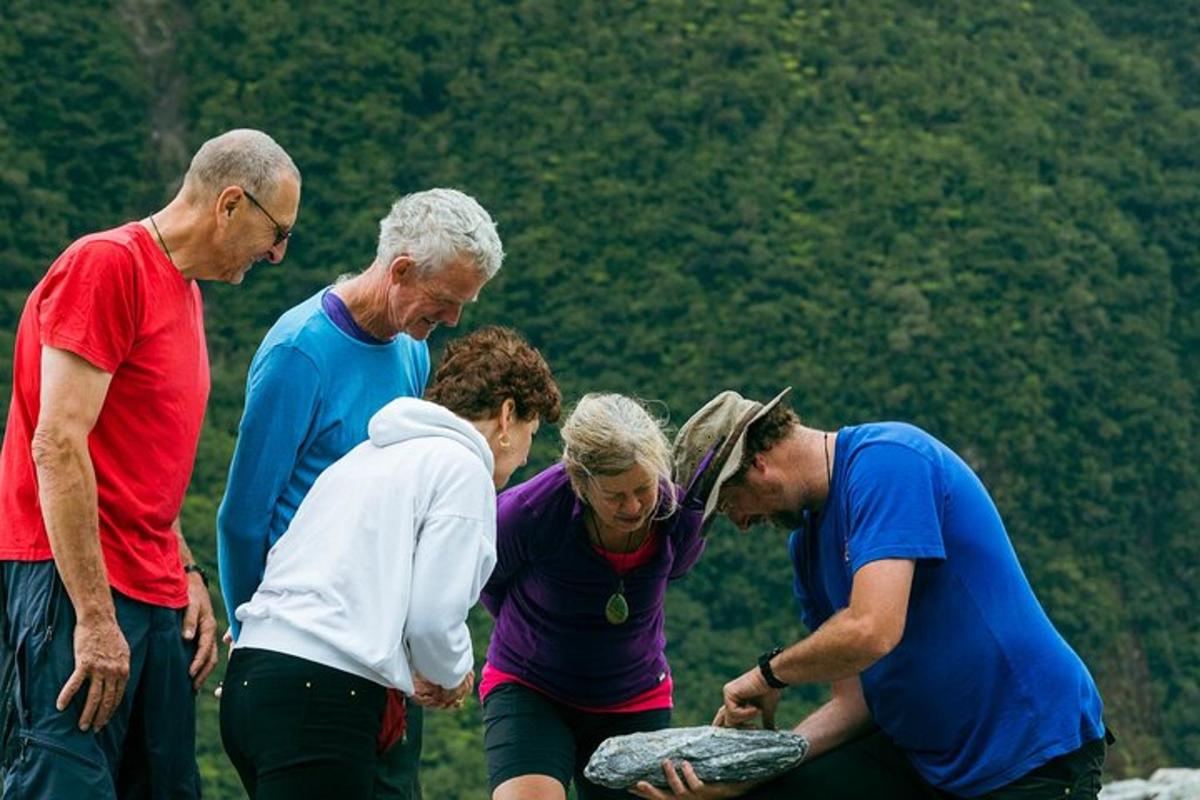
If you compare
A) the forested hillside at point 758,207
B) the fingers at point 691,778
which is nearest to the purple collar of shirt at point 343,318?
the fingers at point 691,778

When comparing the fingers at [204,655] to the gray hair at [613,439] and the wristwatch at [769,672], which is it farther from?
Answer: the wristwatch at [769,672]

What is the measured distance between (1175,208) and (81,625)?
25.8m

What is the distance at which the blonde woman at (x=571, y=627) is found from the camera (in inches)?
187

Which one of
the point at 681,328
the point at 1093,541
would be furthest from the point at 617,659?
the point at 1093,541

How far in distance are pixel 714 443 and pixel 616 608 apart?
61 centimetres

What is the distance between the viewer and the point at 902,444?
13.5ft

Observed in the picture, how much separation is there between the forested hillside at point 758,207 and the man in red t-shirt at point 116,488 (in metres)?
19.8

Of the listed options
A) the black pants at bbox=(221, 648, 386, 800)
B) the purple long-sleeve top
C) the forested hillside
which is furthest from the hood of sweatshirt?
the forested hillside

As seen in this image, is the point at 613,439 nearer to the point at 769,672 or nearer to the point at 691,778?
the point at 769,672

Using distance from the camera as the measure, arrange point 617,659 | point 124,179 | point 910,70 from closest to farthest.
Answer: point 617,659
point 124,179
point 910,70

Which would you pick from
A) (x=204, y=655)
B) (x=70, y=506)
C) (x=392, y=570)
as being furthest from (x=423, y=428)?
(x=204, y=655)

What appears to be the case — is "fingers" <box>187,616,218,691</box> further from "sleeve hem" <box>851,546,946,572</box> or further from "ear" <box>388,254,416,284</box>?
"sleeve hem" <box>851,546,946,572</box>

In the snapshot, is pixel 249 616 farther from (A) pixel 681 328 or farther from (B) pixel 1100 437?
(B) pixel 1100 437

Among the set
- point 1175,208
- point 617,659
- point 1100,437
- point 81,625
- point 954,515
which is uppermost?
point 954,515
